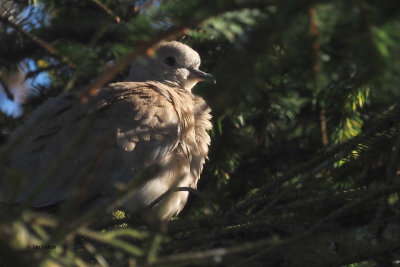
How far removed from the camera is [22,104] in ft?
11.8

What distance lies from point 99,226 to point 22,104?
172 centimetres

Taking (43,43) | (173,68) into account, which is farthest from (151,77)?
(43,43)

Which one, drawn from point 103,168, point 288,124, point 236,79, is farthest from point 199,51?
point 236,79

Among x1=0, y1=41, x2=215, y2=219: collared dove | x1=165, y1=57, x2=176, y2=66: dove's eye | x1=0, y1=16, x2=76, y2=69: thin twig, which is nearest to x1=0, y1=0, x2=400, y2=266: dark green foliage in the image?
x1=0, y1=16, x2=76, y2=69: thin twig

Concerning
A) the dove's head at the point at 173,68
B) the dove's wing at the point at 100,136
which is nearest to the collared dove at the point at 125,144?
the dove's wing at the point at 100,136

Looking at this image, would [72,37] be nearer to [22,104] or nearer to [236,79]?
[22,104]

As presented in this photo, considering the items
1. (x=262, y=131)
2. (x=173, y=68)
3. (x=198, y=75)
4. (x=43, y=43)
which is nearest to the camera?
(x=43, y=43)

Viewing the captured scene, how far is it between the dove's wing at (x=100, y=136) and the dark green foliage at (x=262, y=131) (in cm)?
33

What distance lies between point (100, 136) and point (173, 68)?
1.22m

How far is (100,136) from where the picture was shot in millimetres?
2844

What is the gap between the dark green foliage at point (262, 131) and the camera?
3.51 feet

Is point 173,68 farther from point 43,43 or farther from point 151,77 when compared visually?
point 43,43

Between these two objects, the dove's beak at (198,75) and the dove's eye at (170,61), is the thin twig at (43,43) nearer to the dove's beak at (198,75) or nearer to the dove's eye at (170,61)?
the dove's beak at (198,75)

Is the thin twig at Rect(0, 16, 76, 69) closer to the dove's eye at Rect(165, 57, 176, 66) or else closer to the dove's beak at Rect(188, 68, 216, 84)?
the dove's beak at Rect(188, 68, 216, 84)
